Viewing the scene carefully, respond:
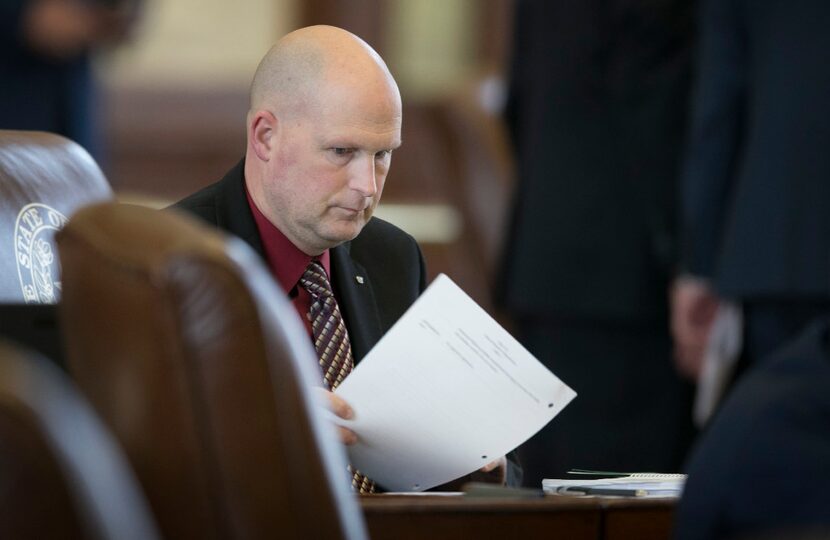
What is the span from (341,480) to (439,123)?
558 centimetres

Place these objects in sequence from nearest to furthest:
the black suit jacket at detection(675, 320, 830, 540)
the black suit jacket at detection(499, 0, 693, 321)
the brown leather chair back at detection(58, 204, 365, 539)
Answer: the brown leather chair back at detection(58, 204, 365, 539)
the black suit jacket at detection(675, 320, 830, 540)
the black suit jacket at detection(499, 0, 693, 321)

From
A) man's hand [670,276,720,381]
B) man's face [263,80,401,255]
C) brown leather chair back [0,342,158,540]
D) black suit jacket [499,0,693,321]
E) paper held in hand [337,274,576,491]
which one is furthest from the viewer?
black suit jacket [499,0,693,321]

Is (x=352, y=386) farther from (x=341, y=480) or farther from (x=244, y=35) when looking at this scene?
(x=244, y=35)

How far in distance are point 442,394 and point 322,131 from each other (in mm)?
345

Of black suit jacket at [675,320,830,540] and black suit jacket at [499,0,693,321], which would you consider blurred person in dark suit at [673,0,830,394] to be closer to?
black suit jacket at [499,0,693,321]

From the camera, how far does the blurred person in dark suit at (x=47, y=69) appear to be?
3781mm

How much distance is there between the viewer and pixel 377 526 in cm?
166

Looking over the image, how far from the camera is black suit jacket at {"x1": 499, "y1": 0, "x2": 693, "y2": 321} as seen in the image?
4.29 metres

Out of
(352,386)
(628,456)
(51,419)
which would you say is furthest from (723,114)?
(51,419)

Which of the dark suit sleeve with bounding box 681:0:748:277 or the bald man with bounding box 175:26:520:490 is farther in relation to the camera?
the dark suit sleeve with bounding box 681:0:748:277

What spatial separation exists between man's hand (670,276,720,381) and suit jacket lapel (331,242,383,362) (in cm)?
199

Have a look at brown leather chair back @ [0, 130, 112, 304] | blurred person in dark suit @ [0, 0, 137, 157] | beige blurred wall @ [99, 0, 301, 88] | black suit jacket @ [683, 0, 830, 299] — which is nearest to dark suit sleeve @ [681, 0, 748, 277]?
black suit jacket @ [683, 0, 830, 299]

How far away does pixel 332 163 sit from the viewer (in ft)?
6.49

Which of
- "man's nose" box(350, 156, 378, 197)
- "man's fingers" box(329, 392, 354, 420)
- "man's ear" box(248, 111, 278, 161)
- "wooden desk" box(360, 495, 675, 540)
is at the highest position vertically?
"man's ear" box(248, 111, 278, 161)
